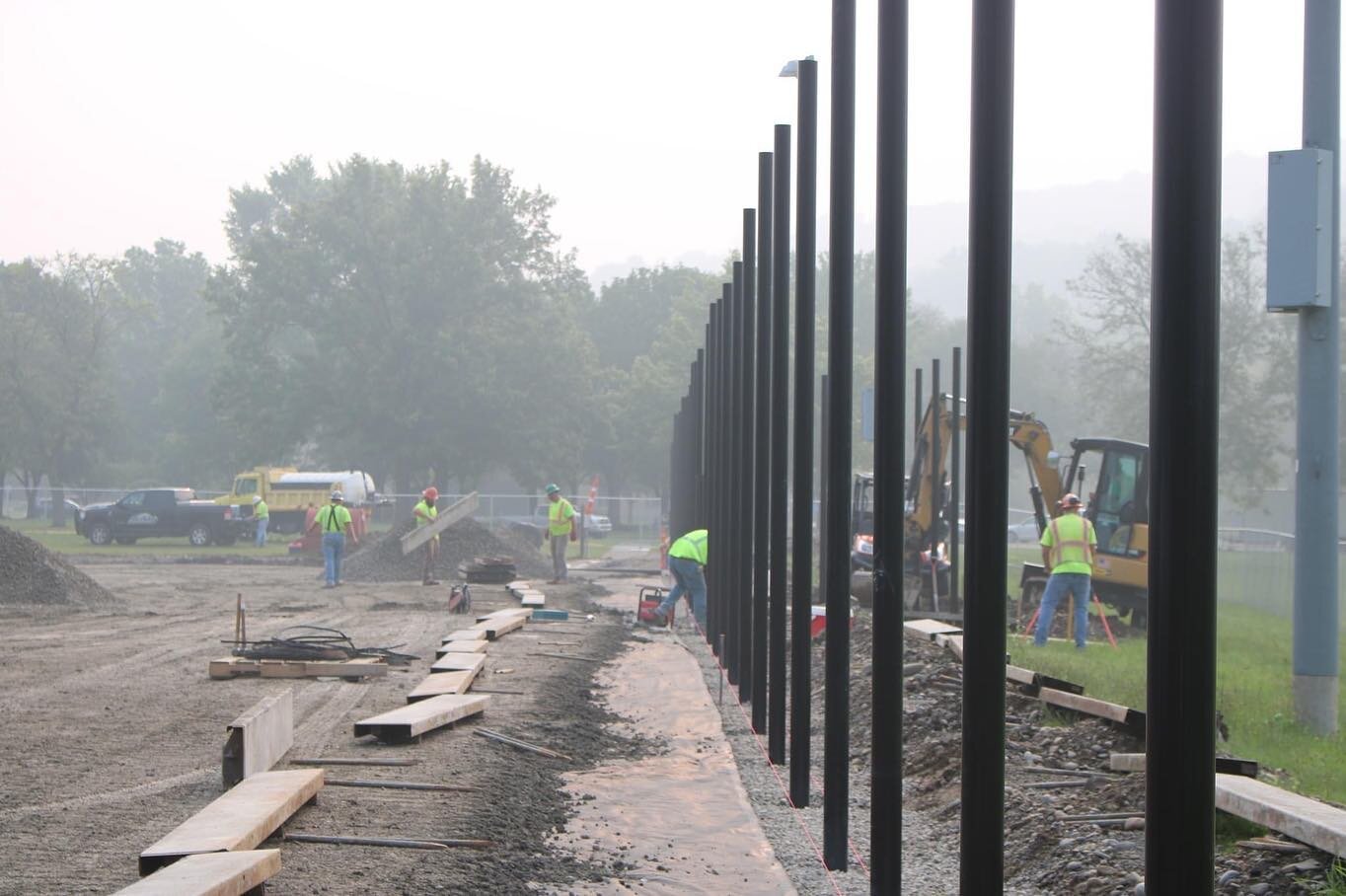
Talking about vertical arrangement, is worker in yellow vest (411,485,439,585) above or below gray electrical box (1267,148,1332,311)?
below

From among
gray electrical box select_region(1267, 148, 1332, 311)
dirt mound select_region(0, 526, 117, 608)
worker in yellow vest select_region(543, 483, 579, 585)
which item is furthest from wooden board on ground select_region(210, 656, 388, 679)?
worker in yellow vest select_region(543, 483, 579, 585)

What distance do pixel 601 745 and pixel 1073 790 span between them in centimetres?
382

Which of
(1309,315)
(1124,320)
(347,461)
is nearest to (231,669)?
(1309,315)

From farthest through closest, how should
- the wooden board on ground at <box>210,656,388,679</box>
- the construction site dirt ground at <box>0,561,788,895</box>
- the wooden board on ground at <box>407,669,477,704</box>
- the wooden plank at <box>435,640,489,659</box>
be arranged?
the wooden plank at <box>435,640,489,659</box> < the wooden board on ground at <box>210,656,388,679</box> < the wooden board on ground at <box>407,669,477,704</box> < the construction site dirt ground at <box>0,561,788,895</box>

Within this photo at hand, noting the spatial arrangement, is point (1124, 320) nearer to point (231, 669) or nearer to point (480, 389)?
point (480, 389)

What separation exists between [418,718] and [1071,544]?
31.4 feet

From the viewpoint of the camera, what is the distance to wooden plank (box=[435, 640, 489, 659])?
16094 mm

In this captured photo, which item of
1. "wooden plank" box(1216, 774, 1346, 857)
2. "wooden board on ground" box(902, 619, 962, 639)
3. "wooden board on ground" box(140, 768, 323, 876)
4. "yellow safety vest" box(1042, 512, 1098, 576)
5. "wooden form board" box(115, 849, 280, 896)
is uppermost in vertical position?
"yellow safety vest" box(1042, 512, 1098, 576)

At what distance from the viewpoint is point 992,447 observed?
525 cm

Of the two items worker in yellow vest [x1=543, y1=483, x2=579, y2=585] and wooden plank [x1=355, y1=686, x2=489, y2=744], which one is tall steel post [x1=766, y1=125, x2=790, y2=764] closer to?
wooden plank [x1=355, y1=686, x2=489, y2=744]

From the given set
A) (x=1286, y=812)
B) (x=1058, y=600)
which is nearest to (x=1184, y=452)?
(x=1286, y=812)

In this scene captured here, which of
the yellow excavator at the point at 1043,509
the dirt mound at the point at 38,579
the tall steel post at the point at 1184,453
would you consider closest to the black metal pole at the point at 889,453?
the tall steel post at the point at 1184,453

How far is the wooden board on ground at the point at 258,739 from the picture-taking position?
29.3ft

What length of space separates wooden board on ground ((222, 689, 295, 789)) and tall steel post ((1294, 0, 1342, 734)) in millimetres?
7161
